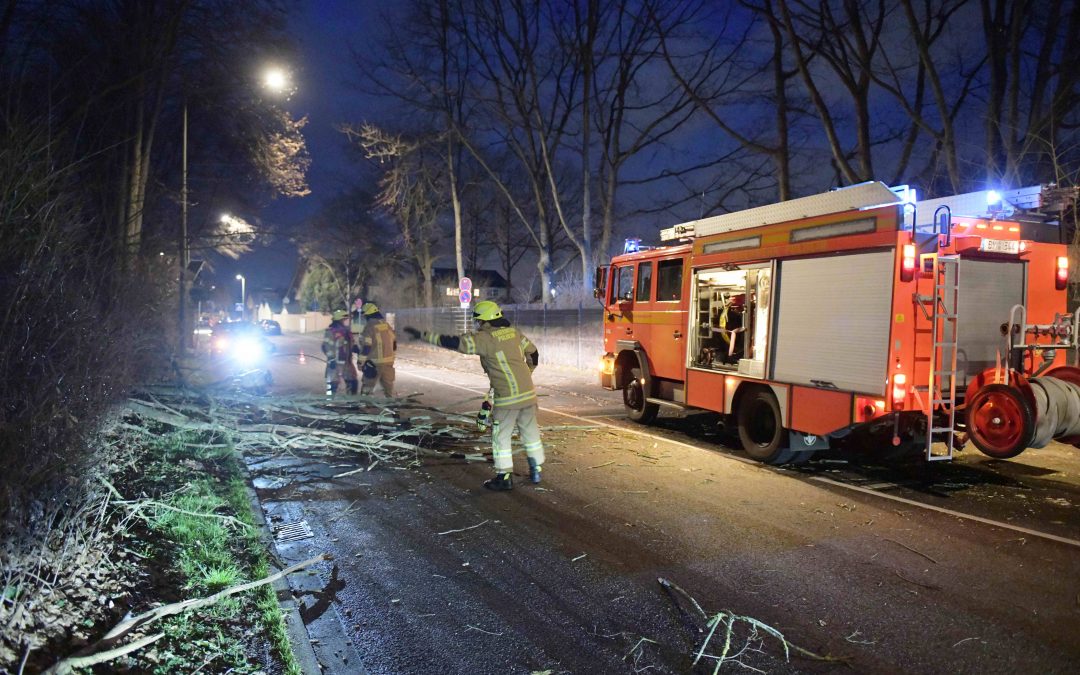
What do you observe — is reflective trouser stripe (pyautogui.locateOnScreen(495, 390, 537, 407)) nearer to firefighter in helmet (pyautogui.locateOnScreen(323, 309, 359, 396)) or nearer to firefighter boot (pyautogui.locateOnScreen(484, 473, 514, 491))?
firefighter boot (pyautogui.locateOnScreen(484, 473, 514, 491))

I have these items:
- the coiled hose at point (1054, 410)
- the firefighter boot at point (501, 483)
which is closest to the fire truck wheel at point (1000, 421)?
the coiled hose at point (1054, 410)

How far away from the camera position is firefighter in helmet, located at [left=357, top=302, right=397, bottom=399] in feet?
34.3

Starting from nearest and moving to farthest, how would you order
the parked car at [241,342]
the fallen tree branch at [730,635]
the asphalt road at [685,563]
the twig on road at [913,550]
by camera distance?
1. the fallen tree branch at [730,635]
2. the asphalt road at [685,563]
3. the twig on road at [913,550]
4. the parked car at [241,342]

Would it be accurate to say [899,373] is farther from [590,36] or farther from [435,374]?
[590,36]

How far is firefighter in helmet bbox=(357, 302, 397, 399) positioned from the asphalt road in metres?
2.92

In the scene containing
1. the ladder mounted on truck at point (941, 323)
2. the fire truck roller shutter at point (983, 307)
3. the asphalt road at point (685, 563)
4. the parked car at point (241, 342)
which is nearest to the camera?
the asphalt road at point (685, 563)

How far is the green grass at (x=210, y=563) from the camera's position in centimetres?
318

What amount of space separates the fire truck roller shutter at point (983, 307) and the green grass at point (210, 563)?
6438 millimetres

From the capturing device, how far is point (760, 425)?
8023 mm

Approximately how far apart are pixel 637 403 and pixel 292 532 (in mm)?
6058

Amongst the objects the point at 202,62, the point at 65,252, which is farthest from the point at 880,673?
the point at 202,62

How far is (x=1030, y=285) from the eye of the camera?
7020 millimetres

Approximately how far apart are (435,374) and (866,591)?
16618 millimetres

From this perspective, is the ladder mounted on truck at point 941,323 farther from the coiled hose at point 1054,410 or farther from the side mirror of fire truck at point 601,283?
the side mirror of fire truck at point 601,283
